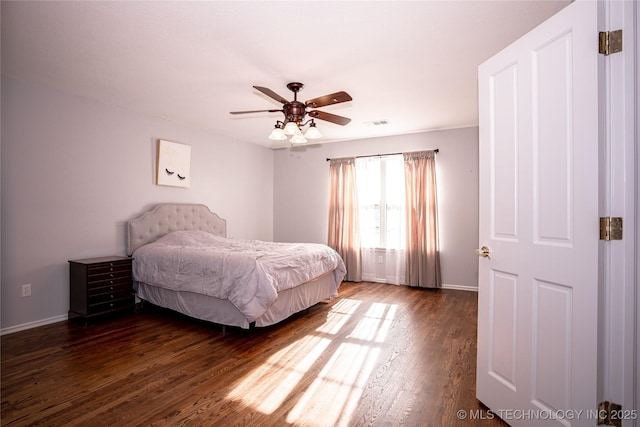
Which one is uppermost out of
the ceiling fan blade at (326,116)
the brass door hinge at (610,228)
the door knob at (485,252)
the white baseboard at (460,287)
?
the ceiling fan blade at (326,116)

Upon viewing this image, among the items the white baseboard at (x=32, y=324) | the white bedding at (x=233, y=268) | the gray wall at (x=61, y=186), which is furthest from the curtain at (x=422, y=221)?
the white baseboard at (x=32, y=324)

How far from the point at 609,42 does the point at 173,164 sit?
473cm

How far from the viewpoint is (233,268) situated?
122 inches

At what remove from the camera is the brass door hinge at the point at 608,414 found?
137cm

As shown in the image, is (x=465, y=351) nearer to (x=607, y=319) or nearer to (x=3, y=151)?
(x=607, y=319)

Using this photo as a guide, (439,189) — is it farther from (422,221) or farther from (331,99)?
(331,99)

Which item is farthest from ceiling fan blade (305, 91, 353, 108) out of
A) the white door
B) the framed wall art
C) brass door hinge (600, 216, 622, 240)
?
the framed wall art

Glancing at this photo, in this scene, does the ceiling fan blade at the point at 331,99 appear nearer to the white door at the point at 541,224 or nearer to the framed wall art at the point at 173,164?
the white door at the point at 541,224

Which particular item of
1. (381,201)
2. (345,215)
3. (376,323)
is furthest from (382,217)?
(376,323)

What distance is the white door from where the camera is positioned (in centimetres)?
141

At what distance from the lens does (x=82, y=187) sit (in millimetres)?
3699

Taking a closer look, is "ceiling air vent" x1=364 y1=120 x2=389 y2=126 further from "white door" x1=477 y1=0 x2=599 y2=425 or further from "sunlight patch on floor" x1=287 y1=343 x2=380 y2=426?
"sunlight patch on floor" x1=287 y1=343 x2=380 y2=426

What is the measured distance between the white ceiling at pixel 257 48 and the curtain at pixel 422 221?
4.45ft

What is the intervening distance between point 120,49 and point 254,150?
11.8 ft
